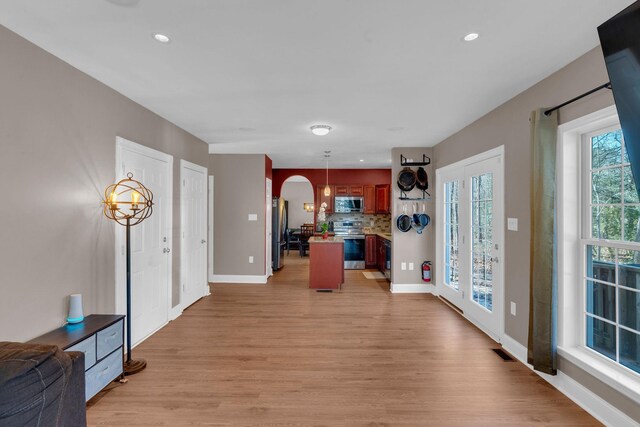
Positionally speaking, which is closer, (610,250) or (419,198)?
(610,250)

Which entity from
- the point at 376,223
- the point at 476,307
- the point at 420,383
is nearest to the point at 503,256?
the point at 476,307

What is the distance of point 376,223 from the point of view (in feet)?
27.6

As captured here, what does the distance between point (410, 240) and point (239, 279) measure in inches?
130

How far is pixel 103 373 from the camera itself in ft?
7.59

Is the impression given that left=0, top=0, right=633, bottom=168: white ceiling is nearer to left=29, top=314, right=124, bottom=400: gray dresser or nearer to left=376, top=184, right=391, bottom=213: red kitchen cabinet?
left=29, top=314, right=124, bottom=400: gray dresser

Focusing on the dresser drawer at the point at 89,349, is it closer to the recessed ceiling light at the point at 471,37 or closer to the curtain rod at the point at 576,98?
the recessed ceiling light at the point at 471,37

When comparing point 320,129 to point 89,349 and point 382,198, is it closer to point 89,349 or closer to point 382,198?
point 89,349

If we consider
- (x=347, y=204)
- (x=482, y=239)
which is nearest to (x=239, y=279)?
(x=347, y=204)

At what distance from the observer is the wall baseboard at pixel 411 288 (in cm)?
540

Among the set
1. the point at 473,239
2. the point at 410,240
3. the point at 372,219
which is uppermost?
the point at 372,219

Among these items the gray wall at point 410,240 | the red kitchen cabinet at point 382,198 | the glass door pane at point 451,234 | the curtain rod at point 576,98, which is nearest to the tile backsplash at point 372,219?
the red kitchen cabinet at point 382,198

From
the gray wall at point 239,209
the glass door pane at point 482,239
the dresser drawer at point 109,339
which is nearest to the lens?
the dresser drawer at point 109,339

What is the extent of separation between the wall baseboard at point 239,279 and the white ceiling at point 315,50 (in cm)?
331

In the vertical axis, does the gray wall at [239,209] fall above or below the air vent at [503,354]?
above
